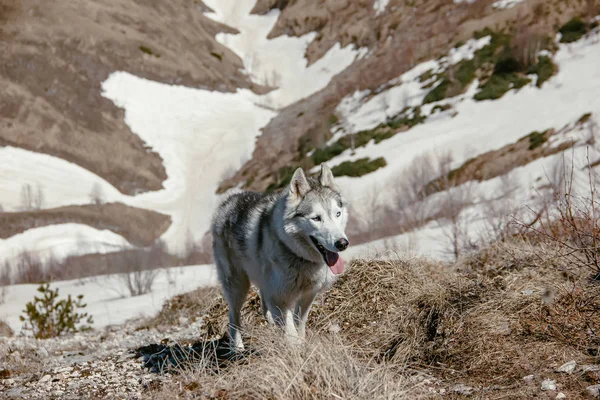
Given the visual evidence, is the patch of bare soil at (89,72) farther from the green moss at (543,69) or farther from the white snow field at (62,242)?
the green moss at (543,69)

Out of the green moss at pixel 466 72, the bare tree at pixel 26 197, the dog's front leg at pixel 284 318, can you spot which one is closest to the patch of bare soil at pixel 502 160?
the green moss at pixel 466 72

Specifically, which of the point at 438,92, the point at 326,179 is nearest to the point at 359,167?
the point at 438,92

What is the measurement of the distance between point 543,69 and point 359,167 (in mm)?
13175

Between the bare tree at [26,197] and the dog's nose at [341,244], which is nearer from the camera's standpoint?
the dog's nose at [341,244]

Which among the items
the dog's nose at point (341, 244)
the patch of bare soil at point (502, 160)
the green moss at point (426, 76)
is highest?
the green moss at point (426, 76)

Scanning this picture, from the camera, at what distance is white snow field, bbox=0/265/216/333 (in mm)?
14313

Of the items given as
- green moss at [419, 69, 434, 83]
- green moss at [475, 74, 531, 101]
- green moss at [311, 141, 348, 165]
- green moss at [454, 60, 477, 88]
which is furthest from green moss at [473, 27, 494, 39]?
green moss at [311, 141, 348, 165]

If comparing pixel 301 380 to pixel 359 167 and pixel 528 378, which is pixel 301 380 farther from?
pixel 359 167

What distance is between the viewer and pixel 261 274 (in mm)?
5641

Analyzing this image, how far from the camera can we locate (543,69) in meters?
35.2

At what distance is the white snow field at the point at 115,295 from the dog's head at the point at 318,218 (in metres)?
7.78

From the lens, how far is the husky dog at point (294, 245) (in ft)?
16.8

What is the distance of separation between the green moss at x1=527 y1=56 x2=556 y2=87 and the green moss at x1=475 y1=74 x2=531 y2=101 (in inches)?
31.1

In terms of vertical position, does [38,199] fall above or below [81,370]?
above
